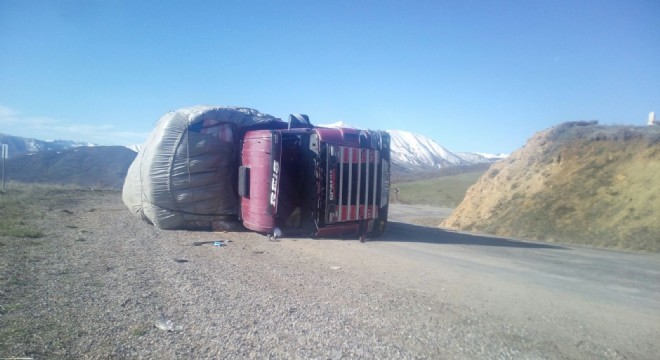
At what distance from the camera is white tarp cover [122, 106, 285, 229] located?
1150 cm

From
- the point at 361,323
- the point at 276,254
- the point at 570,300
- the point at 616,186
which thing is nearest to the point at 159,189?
the point at 276,254

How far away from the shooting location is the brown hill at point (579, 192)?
13844mm

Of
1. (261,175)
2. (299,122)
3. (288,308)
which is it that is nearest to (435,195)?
(299,122)

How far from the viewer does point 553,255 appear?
10445 millimetres

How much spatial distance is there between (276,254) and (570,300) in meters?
→ 5.16

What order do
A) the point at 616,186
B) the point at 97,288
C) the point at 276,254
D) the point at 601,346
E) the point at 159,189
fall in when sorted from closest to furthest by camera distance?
the point at 601,346 < the point at 97,288 < the point at 276,254 < the point at 159,189 < the point at 616,186

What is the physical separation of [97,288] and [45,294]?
0.56 meters

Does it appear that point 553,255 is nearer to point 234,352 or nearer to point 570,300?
point 570,300

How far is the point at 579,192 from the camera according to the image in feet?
53.3

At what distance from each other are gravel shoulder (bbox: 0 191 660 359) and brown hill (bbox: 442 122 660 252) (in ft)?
24.9

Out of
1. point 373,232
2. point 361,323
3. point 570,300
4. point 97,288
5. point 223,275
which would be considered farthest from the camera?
point 373,232

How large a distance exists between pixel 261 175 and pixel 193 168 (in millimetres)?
2166

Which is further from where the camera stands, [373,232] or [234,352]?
[373,232]

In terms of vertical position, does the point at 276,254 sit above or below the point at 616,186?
below
